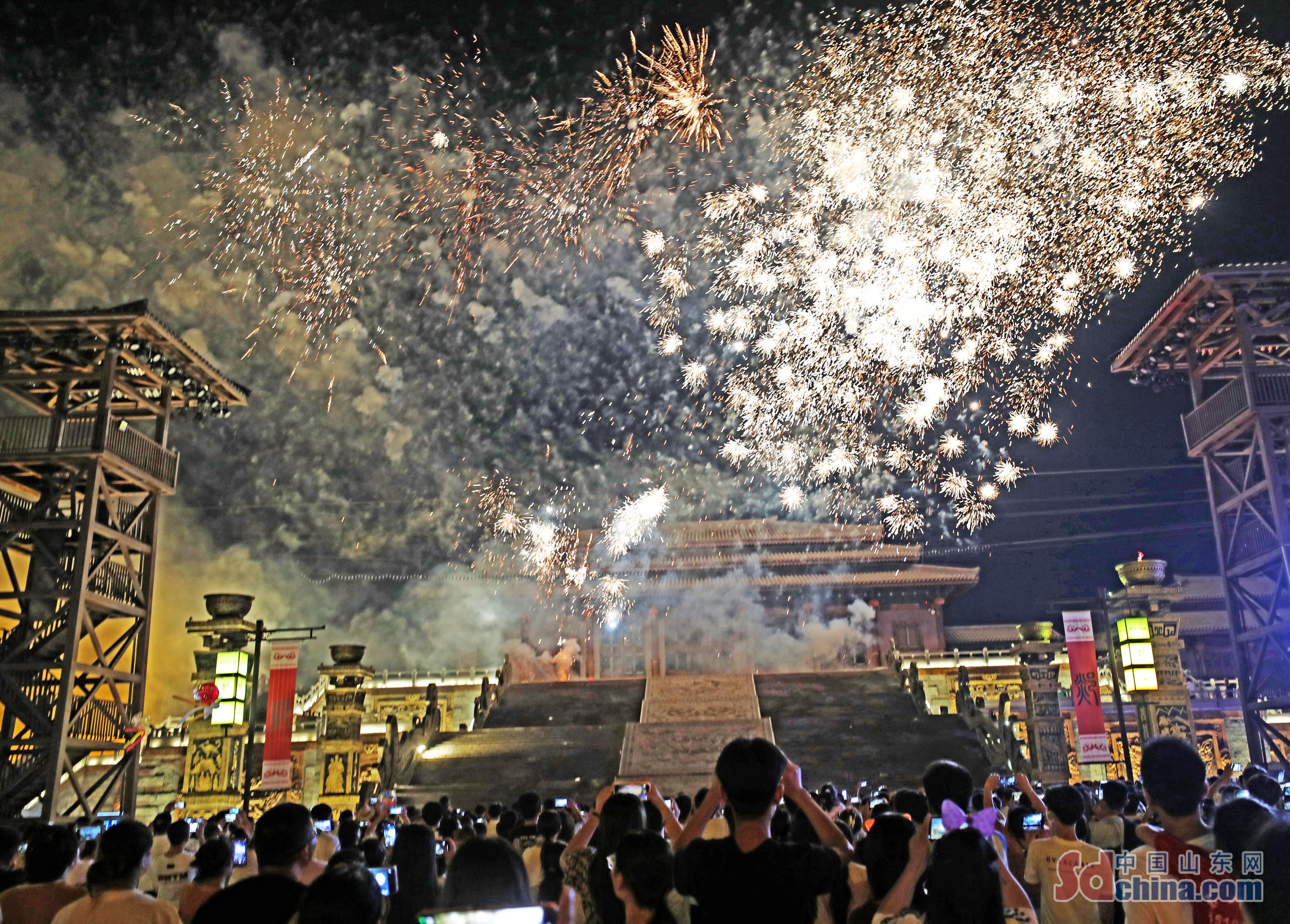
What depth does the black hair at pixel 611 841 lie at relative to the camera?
3.78m

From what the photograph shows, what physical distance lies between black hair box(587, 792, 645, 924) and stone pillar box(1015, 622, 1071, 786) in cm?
1654

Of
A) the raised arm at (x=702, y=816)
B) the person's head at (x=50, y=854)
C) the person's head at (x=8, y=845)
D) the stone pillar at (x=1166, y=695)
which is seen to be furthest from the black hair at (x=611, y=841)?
the stone pillar at (x=1166, y=695)

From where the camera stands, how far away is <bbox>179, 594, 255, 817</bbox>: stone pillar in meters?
16.5

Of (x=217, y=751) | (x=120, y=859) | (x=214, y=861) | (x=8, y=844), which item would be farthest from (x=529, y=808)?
(x=217, y=751)

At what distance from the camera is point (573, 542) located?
1362 inches

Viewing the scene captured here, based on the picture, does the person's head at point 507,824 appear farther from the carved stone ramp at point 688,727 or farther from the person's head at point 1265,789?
the carved stone ramp at point 688,727

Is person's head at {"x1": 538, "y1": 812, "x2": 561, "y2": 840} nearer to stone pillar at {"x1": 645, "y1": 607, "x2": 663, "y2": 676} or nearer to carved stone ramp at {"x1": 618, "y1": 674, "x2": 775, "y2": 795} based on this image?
carved stone ramp at {"x1": 618, "y1": 674, "x2": 775, "y2": 795}

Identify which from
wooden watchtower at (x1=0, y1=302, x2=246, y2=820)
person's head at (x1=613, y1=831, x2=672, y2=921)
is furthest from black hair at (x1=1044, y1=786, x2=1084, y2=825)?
wooden watchtower at (x1=0, y1=302, x2=246, y2=820)

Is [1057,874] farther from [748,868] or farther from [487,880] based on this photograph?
[487,880]

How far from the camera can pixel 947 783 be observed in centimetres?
391

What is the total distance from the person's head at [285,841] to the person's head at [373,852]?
2363 mm

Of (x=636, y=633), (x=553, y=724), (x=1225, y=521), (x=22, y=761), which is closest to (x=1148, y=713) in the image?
(x=1225, y=521)

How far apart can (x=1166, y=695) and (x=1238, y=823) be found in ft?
56.0

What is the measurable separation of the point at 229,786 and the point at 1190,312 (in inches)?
708
